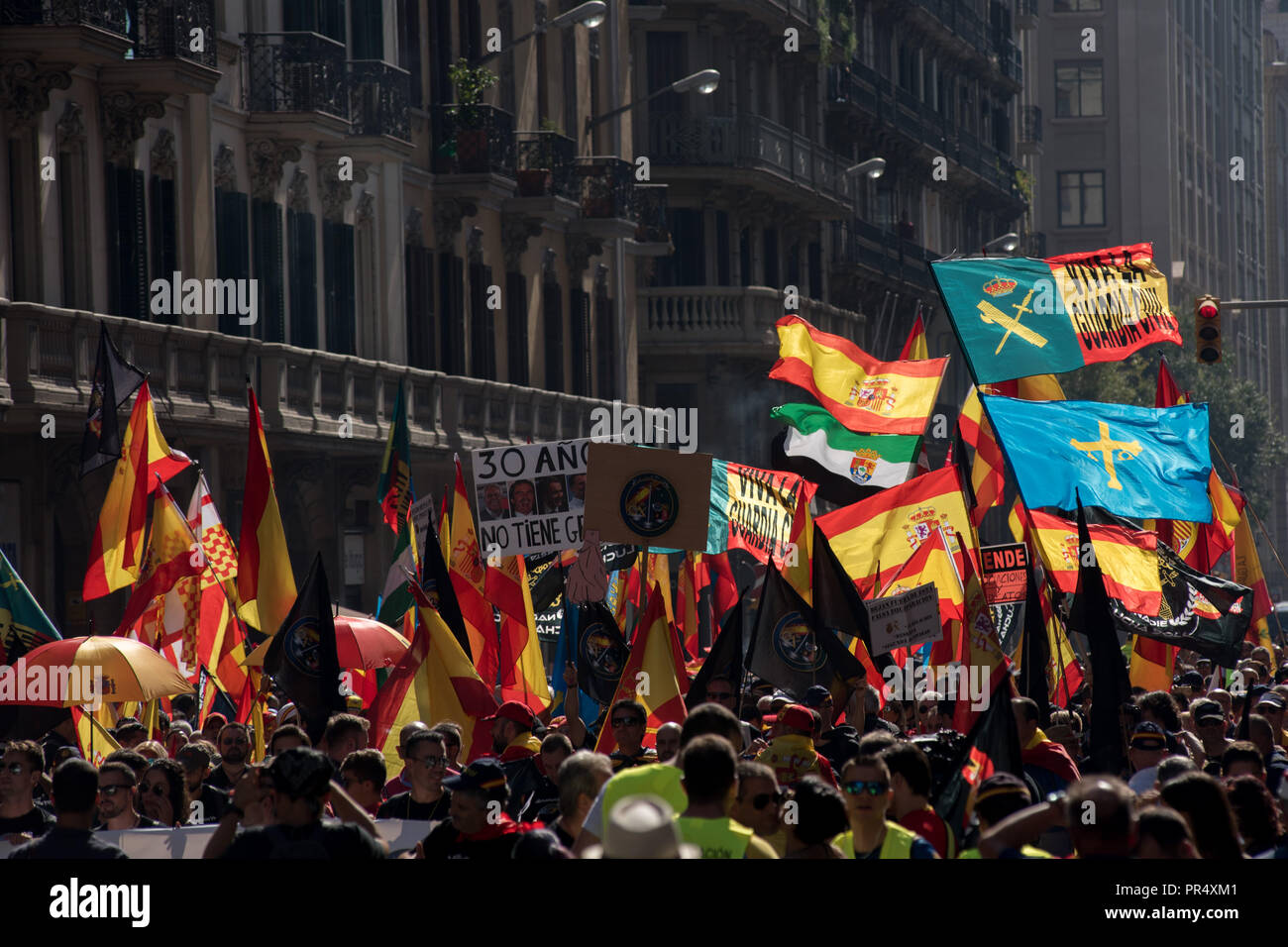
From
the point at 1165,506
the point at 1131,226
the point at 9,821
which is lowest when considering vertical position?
the point at 9,821

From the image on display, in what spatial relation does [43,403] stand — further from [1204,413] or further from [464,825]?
[464,825]

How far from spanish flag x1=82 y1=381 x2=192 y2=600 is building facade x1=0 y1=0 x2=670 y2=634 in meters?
3.82

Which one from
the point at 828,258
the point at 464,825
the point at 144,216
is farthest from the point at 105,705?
the point at 828,258

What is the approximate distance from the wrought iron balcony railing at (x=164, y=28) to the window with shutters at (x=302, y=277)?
4451 millimetres

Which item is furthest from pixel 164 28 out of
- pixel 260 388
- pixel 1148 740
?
pixel 1148 740

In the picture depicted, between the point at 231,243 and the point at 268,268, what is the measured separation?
983 millimetres

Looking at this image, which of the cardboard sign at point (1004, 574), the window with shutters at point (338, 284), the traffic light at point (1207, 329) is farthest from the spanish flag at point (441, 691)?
the window with shutters at point (338, 284)

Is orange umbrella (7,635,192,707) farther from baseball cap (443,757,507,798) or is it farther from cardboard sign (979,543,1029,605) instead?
cardboard sign (979,543,1029,605)

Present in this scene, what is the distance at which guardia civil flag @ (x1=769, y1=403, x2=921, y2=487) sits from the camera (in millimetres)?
20719

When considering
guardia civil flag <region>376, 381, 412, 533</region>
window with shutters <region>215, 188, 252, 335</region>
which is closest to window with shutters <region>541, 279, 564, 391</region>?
window with shutters <region>215, 188, 252, 335</region>

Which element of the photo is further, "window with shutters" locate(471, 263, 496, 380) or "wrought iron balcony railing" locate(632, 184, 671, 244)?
"wrought iron balcony railing" locate(632, 184, 671, 244)

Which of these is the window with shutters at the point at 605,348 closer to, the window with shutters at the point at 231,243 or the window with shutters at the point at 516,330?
the window with shutters at the point at 516,330
